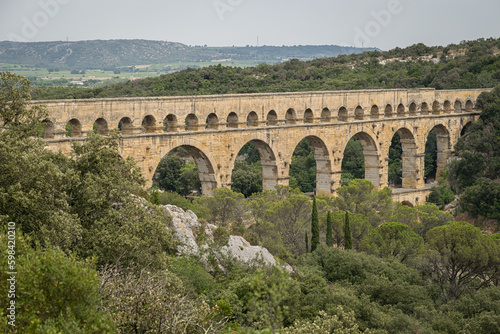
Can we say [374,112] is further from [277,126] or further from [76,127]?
[76,127]

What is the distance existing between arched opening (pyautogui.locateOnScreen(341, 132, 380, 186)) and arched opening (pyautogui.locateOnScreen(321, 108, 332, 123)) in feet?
11.3

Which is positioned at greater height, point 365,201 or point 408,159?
point 408,159

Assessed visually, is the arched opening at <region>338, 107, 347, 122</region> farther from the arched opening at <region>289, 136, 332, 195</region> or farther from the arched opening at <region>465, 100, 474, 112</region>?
the arched opening at <region>465, 100, 474, 112</region>

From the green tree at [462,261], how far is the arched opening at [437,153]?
23.8m

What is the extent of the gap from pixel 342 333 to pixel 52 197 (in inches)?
344

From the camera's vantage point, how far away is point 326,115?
1793 inches

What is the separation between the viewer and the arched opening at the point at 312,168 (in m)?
45.4

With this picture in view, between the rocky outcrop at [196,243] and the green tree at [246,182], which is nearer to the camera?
the rocky outcrop at [196,243]

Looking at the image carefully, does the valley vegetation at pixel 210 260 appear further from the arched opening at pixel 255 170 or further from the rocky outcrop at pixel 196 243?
the arched opening at pixel 255 170

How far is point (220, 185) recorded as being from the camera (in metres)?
39.1

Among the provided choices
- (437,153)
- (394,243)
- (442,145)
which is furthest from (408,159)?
(394,243)

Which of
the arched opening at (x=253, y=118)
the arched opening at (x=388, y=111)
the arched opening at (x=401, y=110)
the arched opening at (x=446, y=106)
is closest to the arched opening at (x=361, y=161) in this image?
the arched opening at (x=388, y=111)

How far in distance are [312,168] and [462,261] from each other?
88.2 ft

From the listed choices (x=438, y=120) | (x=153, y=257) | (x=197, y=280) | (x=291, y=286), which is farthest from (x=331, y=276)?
(x=438, y=120)
